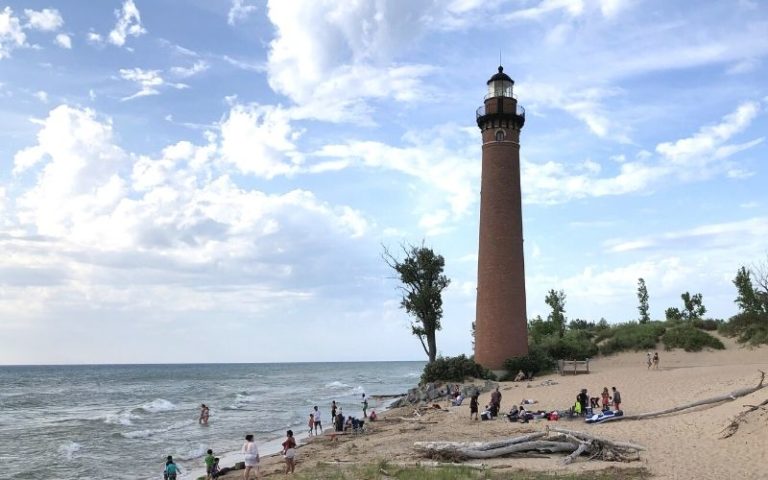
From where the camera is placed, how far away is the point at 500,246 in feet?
125

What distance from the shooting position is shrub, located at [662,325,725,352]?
143ft

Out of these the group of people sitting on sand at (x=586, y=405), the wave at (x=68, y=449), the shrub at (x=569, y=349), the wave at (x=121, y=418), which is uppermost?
the shrub at (x=569, y=349)

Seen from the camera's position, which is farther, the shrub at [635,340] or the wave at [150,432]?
the shrub at [635,340]

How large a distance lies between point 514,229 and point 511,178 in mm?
3216

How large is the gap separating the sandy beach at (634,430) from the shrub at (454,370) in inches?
83.5

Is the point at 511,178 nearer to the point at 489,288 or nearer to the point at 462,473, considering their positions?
the point at 489,288

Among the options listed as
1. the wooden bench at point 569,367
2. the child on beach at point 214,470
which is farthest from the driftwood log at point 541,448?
the wooden bench at point 569,367

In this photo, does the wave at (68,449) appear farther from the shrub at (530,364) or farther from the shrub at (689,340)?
the shrub at (689,340)

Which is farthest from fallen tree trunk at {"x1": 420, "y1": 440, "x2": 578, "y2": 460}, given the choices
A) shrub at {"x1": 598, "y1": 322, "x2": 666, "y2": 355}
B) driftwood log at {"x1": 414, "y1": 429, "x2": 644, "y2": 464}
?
shrub at {"x1": 598, "y1": 322, "x2": 666, "y2": 355}

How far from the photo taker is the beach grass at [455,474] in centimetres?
1337

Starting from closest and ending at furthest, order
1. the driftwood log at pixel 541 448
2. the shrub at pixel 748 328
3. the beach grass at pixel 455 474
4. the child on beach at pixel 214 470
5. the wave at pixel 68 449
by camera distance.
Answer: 1. the beach grass at pixel 455 474
2. the driftwood log at pixel 541 448
3. the child on beach at pixel 214 470
4. the wave at pixel 68 449
5. the shrub at pixel 748 328

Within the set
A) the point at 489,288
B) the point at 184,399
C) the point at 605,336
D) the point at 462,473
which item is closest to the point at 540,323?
the point at 605,336

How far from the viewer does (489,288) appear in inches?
1497

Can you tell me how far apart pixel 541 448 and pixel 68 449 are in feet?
78.3
